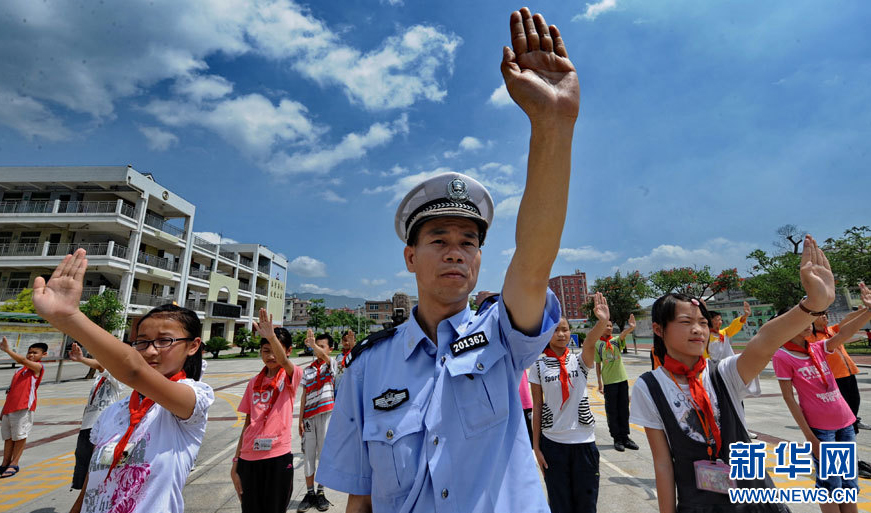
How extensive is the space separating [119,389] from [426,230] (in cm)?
594

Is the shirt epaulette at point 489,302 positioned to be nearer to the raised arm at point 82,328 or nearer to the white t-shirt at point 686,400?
the white t-shirt at point 686,400

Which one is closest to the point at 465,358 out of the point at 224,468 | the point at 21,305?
the point at 224,468

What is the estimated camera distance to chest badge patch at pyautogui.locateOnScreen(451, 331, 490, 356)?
137 centimetres

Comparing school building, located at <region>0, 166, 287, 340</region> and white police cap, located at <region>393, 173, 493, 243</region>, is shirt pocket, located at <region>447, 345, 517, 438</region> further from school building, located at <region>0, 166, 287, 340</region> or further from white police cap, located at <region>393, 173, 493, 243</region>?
school building, located at <region>0, 166, 287, 340</region>

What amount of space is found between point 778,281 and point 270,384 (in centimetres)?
3303

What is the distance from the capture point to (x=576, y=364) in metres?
4.21

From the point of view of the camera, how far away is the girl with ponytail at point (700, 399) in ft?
6.85

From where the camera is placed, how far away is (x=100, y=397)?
16.3 ft

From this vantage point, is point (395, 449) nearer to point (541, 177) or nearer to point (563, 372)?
A: point (541, 177)

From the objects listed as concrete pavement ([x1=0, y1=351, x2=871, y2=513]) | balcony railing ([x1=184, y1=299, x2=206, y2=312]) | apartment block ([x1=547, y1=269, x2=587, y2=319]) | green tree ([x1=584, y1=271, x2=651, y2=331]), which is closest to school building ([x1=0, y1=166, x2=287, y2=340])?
balcony railing ([x1=184, y1=299, x2=206, y2=312])

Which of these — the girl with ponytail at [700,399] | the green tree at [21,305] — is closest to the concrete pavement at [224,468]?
the girl with ponytail at [700,399]

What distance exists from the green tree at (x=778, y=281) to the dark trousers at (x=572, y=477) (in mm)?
29644

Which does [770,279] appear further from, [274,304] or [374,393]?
[274,304]

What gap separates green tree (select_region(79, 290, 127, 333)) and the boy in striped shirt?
2326 centimetres
